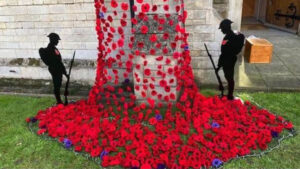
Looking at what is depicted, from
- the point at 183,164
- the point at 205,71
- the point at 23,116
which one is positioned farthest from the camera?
the point at 205,71

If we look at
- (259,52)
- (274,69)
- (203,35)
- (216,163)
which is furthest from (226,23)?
(259,52)

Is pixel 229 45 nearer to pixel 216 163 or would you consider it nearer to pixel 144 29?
pixel 144 29

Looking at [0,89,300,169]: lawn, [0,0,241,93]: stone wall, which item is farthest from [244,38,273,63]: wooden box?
[0,89,300,169]: lawn

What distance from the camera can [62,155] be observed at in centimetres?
413

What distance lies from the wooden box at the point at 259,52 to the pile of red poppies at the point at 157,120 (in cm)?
268

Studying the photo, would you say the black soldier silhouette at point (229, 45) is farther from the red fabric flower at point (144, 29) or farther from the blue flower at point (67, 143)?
the blue flower at point (67, 143)

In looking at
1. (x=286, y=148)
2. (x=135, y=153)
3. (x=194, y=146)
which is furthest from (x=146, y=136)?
(x=286, y=148)

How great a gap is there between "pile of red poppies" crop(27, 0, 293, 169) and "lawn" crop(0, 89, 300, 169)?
0.19m

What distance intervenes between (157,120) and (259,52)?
4.25m

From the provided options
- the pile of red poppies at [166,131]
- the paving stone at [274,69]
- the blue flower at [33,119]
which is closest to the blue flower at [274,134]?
the pile of red poppies at [166,131]

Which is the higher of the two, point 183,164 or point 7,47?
point 7,47

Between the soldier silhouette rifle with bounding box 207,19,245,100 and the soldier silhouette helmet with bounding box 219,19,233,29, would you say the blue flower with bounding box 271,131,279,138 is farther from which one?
the soldier silhouette helmet with bounding box 219,19,233,29

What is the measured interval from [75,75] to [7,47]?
2.15 m

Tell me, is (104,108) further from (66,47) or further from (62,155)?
(66,47)
